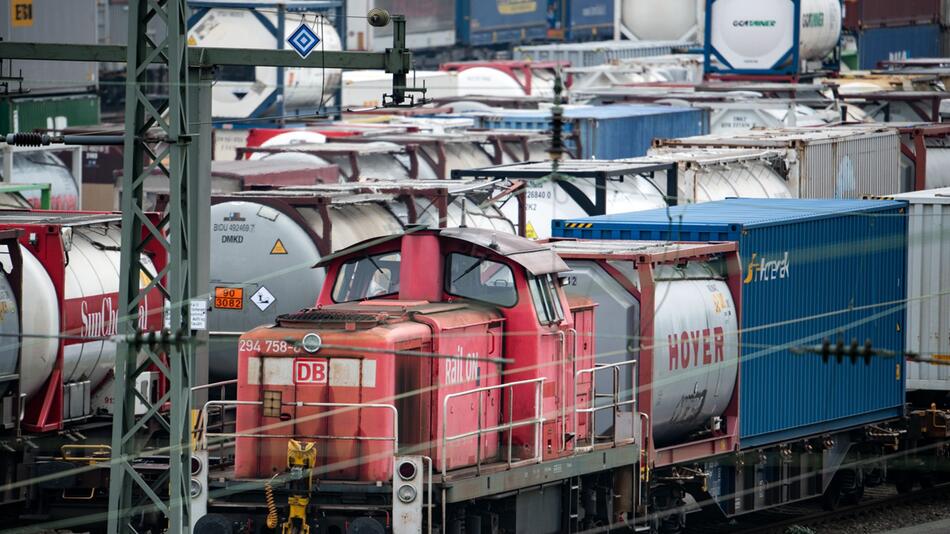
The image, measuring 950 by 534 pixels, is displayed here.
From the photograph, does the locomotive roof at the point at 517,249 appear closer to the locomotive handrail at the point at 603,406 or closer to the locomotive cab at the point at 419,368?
the locomotive cab at the point at 419,368

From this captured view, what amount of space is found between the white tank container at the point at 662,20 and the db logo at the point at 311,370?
6862cm

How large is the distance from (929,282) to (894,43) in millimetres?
51247

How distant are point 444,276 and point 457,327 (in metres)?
0.76

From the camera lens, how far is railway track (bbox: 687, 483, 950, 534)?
19797mm

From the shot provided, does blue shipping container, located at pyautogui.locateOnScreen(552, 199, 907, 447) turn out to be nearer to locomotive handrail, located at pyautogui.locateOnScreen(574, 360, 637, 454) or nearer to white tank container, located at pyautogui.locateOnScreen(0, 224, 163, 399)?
locomotive handrail, located at pyautogui.locateOnScreen(574, 360, 637, 454)

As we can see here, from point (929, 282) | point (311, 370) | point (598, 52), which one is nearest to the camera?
point (311, 370)

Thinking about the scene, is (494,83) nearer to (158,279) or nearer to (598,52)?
(598,52)

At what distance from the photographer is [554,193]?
26094 mm

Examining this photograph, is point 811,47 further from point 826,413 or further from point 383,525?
point 383,525

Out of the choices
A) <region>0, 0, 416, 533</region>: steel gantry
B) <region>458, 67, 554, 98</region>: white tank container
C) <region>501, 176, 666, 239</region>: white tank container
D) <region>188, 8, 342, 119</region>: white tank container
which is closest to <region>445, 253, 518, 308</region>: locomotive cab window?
<region>0, 0, 416, 533</region>: steel gantry

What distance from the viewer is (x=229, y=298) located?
21031 mm

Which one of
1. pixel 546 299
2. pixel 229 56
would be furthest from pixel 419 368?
pixel 229 56

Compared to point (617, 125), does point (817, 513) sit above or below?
below

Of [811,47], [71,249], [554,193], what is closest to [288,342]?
[71,249]
